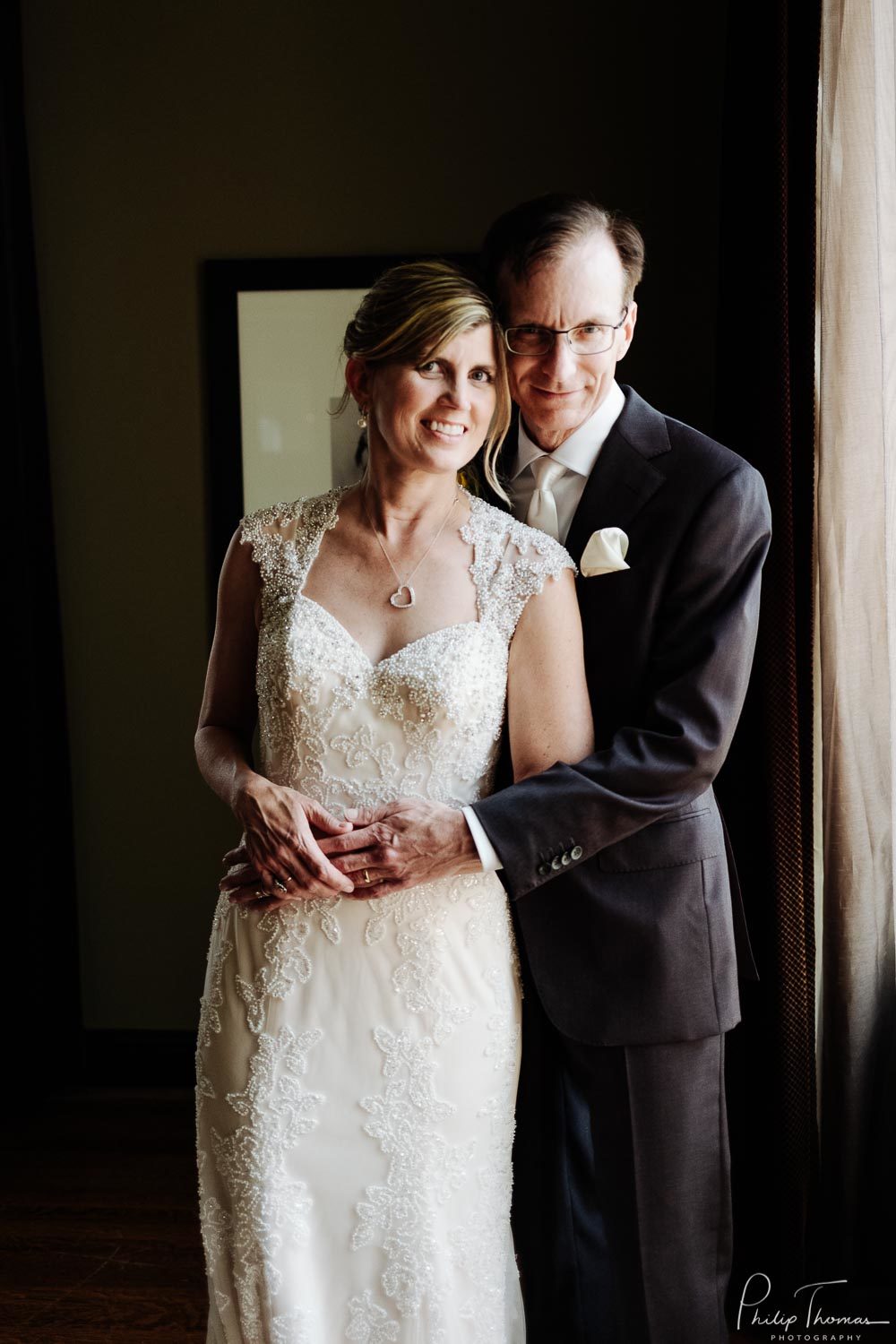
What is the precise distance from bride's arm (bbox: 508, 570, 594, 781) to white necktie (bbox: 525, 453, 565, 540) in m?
0.19

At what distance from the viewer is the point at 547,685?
1631mm

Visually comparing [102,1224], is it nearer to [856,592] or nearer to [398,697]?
[398,697]

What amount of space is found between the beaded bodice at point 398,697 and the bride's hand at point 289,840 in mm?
67

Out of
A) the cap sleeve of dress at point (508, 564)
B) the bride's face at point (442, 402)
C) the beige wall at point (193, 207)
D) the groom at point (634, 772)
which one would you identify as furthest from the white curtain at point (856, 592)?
the beige wall at point (193, 207)

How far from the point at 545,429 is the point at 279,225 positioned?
1870 mm

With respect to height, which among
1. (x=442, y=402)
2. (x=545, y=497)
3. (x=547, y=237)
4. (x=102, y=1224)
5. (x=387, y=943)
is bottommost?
(x=102, y=1224)

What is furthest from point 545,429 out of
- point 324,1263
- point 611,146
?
point 611,146

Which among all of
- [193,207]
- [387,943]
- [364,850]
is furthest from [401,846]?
[193,207]

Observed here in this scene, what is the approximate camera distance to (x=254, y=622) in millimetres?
1815

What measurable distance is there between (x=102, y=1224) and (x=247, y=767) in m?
1.70

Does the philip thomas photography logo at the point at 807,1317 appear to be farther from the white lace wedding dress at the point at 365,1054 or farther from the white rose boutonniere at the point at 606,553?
the white rose boutonniere at the point at 606,553

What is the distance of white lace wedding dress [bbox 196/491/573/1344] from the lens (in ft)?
5.18

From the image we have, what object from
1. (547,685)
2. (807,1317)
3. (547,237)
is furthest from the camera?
(807,1317)

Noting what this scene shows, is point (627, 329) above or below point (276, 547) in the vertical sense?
above
